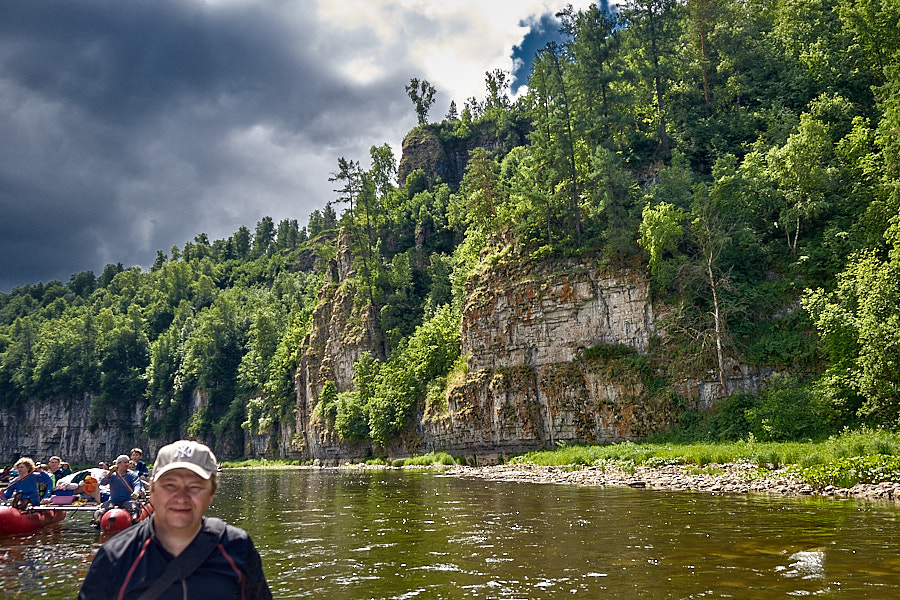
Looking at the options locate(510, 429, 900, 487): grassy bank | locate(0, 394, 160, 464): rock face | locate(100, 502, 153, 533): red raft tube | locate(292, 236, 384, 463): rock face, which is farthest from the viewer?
locate(0, 394, 160, 464): rock face

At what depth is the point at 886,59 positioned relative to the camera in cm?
4591

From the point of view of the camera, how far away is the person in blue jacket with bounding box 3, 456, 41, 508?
19.1 m

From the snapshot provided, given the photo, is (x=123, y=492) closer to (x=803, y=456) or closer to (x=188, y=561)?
(x=188, y=561)

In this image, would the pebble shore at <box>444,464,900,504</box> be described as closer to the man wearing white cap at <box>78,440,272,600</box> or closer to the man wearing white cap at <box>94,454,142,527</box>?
the man wearing white cap at <box>94,454,142,527</box>

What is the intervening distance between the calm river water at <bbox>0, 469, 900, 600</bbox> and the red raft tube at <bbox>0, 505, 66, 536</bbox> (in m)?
0.37

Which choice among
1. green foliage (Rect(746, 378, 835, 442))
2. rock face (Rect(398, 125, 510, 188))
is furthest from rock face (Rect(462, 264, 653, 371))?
rock face (Rect(398, 125, 510, 188))

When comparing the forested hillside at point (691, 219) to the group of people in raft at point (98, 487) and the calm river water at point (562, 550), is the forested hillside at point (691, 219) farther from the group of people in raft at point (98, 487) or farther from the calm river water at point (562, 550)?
the group of people in raft at point (98, 487)

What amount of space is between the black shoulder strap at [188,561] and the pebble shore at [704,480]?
20422 mm

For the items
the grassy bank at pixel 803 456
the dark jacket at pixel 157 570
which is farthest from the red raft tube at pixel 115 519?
the grassy bank at pixel 803 456

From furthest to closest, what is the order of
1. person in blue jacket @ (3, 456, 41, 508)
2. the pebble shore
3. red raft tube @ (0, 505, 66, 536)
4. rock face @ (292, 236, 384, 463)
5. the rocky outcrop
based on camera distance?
the rocky outcrop → rock face @ (292, 236, 384, 463) → the pebble shore → person in blue jacket @ (3, 456, 41, 508) → red raft tube @ (0, 505, 66, 536)

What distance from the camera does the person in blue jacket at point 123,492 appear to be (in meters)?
18.2

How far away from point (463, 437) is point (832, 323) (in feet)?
93.2

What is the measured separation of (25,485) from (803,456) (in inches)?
1112

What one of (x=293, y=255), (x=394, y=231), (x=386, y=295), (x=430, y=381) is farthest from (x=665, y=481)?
(x=293, y=255)
